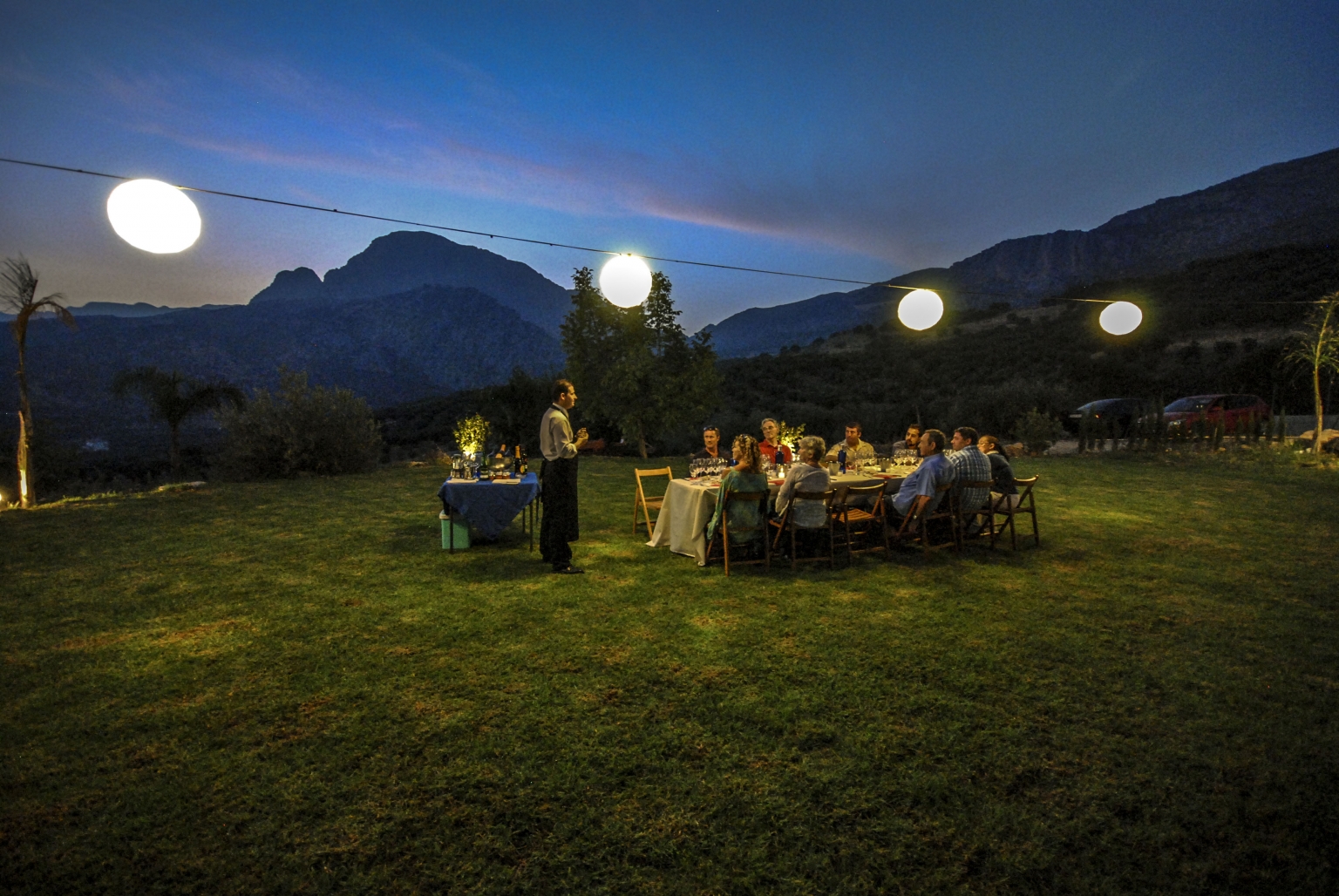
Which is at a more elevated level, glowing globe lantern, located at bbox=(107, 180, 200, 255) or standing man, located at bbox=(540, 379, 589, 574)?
glowing globe lantern, located at bbox=(107, 180, 200, 255)

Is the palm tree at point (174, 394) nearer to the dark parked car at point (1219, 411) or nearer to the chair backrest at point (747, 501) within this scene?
the chair backrest at point (747, 501)

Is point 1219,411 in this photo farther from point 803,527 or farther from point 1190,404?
point 803,527

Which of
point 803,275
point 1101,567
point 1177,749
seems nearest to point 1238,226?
point 803,275

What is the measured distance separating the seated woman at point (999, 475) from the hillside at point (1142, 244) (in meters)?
22.9

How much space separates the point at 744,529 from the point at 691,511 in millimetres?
565

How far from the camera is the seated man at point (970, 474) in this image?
5.71m

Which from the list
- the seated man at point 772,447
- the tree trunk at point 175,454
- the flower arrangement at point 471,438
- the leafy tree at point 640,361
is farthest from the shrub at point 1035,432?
the tree trunk at point 175,454

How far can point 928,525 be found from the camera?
6.14m

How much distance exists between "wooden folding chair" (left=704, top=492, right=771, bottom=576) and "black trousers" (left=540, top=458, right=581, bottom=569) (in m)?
1.31

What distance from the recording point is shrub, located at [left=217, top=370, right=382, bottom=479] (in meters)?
11.8

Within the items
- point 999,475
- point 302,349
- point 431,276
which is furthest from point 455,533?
point 431,276

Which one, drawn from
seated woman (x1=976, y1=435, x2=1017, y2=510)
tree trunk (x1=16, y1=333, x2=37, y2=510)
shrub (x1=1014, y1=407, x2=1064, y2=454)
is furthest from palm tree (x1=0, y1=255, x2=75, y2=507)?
shrub (x1=1014, y1=407, x2=1064, y2=454)

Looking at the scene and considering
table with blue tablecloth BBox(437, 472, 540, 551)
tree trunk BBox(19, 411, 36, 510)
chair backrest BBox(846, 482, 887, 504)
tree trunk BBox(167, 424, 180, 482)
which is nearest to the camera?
chair backrest BBox(846, 482, 887, 504)

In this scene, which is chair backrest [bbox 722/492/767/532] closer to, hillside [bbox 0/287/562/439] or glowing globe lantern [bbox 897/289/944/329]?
glowing globe lantern [bbox 897/289/944/329]
